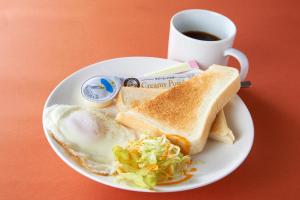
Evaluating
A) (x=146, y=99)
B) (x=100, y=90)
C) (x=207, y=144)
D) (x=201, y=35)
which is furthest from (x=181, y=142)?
(x=201, y=35)

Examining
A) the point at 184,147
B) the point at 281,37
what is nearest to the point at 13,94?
the point at 184,147

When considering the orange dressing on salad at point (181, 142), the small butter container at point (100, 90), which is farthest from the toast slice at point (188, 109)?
the small butter container at point (100, 90)

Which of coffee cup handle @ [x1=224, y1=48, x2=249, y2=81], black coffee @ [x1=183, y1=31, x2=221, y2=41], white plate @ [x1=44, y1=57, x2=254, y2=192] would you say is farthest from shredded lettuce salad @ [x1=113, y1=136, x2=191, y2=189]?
black coffee @ [x1=183, y1=31, x2=221, y2=41]

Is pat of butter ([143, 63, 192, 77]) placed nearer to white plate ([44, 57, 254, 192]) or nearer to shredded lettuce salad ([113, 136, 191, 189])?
white plate ([44, 57, 254, 192])

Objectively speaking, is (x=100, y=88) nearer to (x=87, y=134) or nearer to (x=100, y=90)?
(x=100, y=90)

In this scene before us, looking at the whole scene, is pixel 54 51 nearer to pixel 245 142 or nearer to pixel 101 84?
pixel 101 84

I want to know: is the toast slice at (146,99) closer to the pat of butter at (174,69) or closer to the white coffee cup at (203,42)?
the pat of butter at (174,69)
